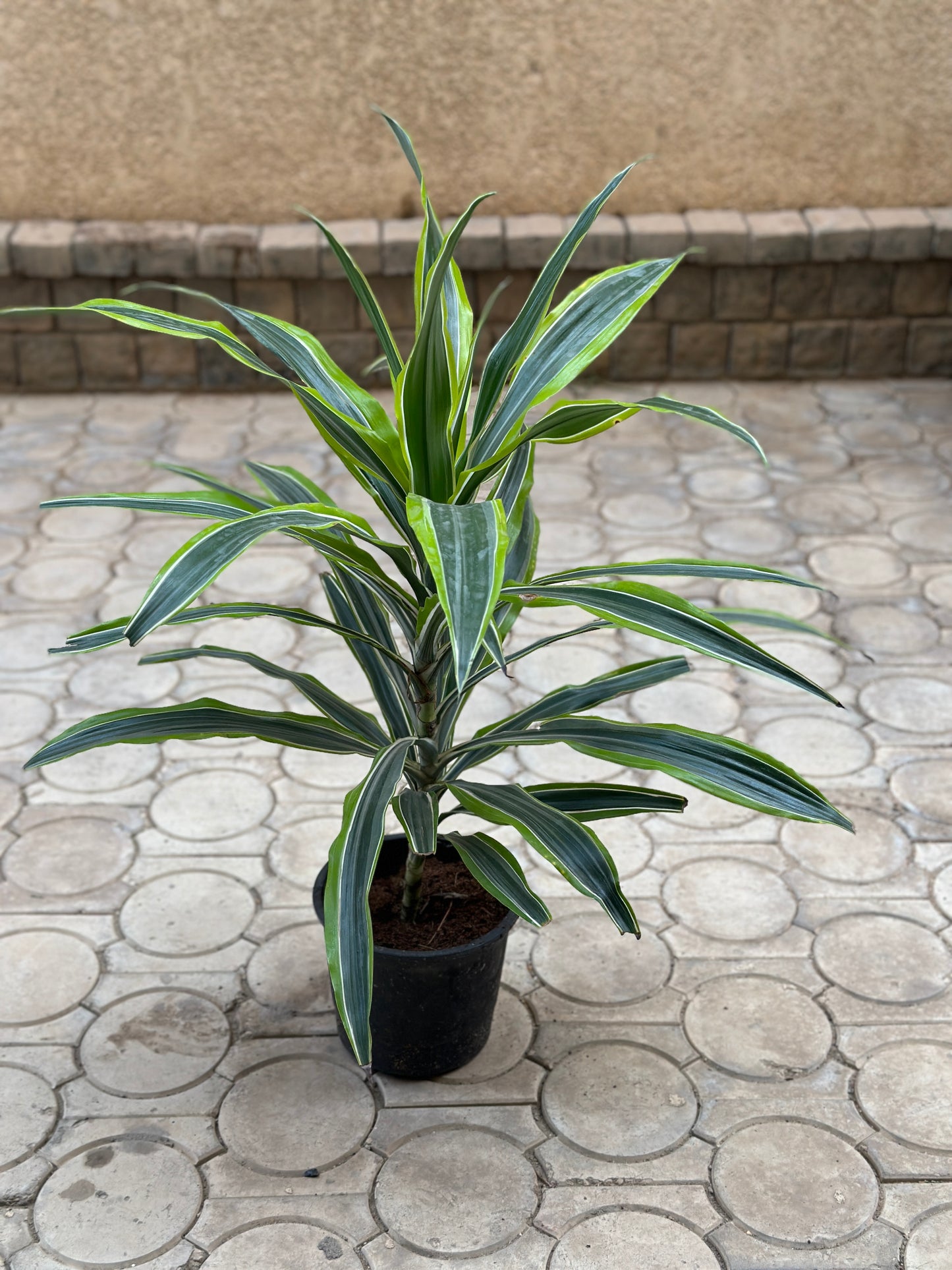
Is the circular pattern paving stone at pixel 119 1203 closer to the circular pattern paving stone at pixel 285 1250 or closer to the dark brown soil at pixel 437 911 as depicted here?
the circular pattern paving stone at pixel 285 1250

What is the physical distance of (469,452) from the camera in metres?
1.76

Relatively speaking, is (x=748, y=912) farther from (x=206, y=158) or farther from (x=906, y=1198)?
(x=206, y=158)

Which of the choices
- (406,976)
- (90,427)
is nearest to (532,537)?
(406,976)

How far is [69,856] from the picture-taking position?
8.26ft

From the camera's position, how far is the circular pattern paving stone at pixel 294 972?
2178 mm

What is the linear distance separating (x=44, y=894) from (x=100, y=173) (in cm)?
307

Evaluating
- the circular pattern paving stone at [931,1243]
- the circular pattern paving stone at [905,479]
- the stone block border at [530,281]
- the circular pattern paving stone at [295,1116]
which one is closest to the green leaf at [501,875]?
the circular pattern paving stone at [295,1116]

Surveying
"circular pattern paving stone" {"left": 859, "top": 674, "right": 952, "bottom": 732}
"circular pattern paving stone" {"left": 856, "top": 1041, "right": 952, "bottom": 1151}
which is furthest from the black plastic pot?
"circular pattern paving stone" {"left": 859, "top": 674, "right": 952, "bottom": 732}

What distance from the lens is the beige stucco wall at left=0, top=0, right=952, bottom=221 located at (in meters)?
4.53

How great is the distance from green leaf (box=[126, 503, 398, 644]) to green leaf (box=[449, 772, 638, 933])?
1.54ft

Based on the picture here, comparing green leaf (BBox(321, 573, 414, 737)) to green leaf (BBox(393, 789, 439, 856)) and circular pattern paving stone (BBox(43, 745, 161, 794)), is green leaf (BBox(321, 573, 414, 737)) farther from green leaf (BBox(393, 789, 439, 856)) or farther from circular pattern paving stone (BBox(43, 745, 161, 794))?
circular pattern paving stone (BBox(43, 745, 161, 794))

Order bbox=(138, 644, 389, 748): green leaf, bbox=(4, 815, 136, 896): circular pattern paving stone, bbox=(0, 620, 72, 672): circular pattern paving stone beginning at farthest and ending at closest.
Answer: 1. bbox=(0, 620, 72, 672): circular pattern paving stone
2. bbox=(4, 815, 136, 896): circular pattern paving stone
3. bbox=(138, 644, 389, 748): green leaf

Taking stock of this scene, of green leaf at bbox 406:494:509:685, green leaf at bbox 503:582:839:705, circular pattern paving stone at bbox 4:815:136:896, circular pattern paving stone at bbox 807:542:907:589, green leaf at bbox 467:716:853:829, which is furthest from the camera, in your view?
circular pattern paving stone at bbox 807:542:907:589

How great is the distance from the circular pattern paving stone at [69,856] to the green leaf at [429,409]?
1.13 m
